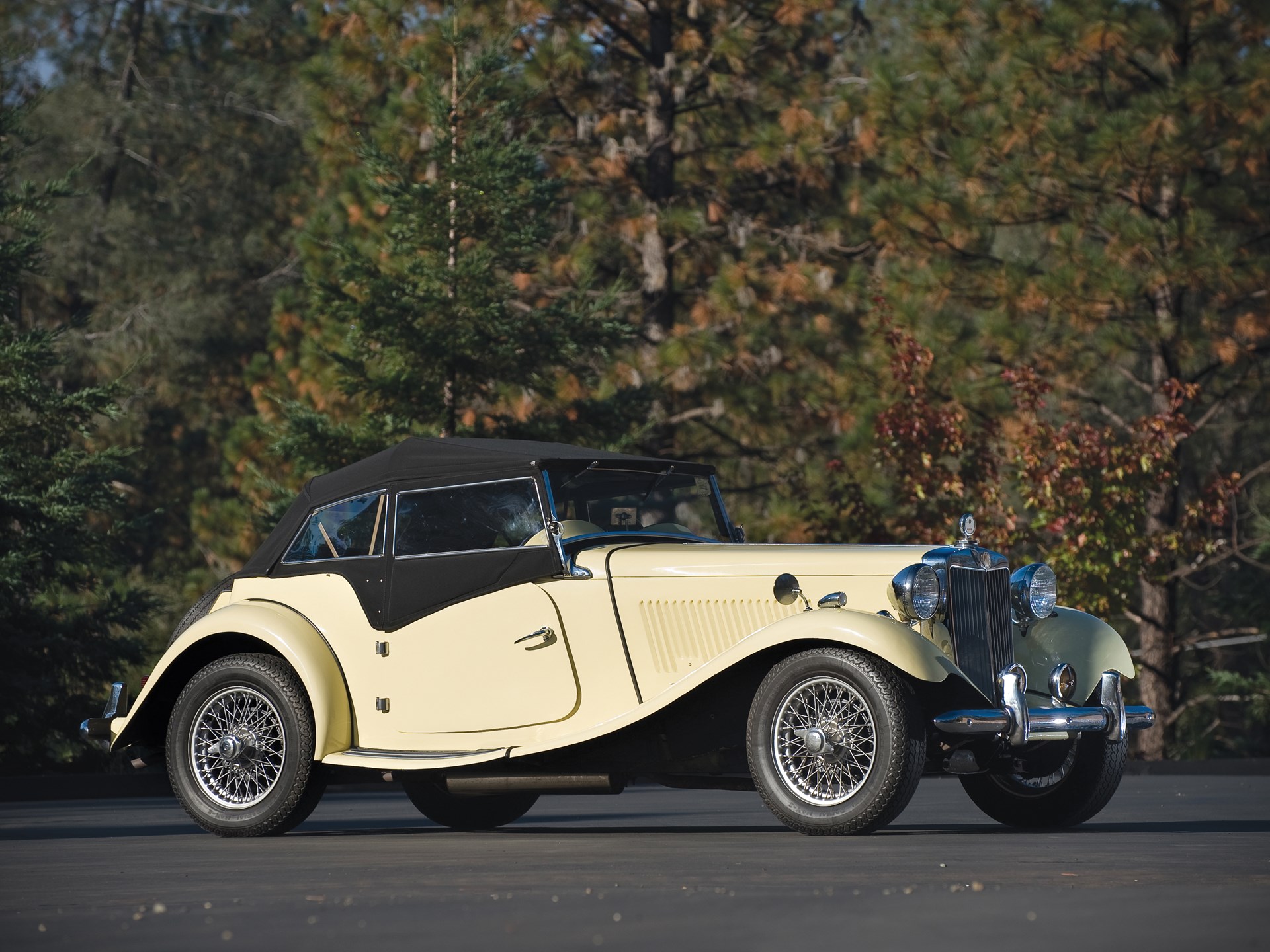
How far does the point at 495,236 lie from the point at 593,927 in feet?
58.8

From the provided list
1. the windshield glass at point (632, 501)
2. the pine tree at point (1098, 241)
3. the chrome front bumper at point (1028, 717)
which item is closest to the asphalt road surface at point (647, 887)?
the chrome front bumper at point (1028, 717)

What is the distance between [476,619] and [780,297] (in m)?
18.0

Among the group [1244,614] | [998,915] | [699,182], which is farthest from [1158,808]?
[699,182]

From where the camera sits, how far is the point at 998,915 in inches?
255

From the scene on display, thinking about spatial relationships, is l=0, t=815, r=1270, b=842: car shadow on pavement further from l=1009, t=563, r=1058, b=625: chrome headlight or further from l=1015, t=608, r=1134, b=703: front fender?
l=1009, t=563, r=1058, b=625: chrome headlight

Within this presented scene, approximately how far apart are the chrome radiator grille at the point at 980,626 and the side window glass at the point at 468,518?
7.39 ft

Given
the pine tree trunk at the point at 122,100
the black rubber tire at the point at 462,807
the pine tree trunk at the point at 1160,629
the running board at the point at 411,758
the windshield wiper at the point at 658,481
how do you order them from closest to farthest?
the running board at the point at 411,758 < the windshield wiper at the point at 658,481 < the black rubber tire at the point at 462,807 < the pine tree trunk at the point at 1160,629 < the pine tree trunk at the point at 122,100

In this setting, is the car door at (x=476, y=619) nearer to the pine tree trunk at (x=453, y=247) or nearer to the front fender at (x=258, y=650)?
the front fender at (x=258, y=650)

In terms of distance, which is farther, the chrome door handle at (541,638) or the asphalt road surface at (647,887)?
the chrome door handle at (541,638)

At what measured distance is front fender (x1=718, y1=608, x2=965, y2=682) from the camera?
9.62m

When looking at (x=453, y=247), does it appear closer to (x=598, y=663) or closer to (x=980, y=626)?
(x=598, y=663)

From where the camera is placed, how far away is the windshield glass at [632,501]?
37.1 ft

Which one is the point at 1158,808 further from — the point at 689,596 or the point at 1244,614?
the point at 1244,614

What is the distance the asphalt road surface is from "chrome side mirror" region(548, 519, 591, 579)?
134cm
